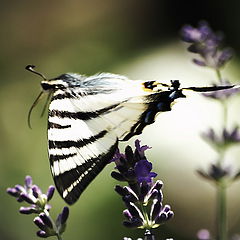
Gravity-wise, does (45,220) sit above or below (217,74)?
below

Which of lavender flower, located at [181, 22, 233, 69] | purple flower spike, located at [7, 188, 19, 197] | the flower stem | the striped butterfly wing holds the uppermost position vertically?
lavender flower, located at [181, 22, 233, 69]

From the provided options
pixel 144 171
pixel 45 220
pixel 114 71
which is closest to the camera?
pixel 144 171

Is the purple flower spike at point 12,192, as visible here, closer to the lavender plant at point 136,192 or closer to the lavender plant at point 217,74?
the lavender plant at point 136,192

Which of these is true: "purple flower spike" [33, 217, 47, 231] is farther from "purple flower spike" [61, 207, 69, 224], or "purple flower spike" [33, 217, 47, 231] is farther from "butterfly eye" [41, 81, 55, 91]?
"butterfly eye" [41, 81, 55, 91]

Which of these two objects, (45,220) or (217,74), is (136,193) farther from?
(217,74)

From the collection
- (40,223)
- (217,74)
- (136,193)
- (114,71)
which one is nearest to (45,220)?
(40,223)

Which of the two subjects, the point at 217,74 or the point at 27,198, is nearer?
the point at 27,198

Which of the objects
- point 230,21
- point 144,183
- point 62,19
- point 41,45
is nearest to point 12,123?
point 41,45

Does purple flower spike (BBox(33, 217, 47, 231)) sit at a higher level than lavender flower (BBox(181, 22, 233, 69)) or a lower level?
lower

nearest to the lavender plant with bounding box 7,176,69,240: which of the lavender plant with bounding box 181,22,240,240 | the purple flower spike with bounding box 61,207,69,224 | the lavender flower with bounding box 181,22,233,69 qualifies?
the purple flower spike with bounding box 61,207,69,224

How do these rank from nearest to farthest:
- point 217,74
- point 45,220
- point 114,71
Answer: point 45,220
point 217,74
point 114,71
